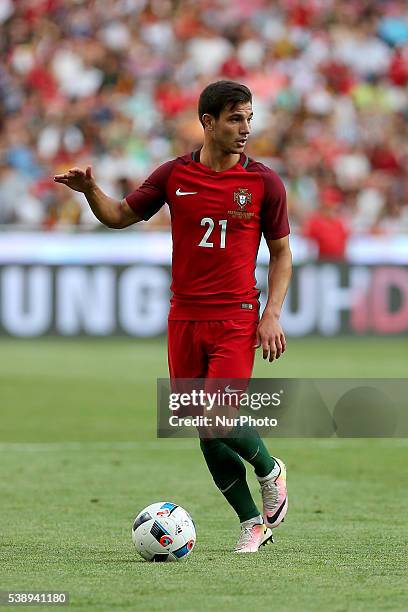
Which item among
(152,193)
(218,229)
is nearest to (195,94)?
(152,193)

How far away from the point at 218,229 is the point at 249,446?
1.05 metres

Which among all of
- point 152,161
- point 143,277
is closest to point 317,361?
point 143,277

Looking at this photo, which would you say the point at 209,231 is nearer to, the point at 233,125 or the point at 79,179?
the point at 233,125

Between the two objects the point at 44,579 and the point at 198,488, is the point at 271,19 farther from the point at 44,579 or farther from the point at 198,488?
the point at 44,579

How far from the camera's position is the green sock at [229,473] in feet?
21.7

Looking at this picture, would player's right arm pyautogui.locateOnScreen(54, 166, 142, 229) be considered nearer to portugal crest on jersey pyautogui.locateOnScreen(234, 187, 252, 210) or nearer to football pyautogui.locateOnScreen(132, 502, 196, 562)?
portugal crest on jersey pyautogui.locateOnScreen(234, 187, 252, 210)

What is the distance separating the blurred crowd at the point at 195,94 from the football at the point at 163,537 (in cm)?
1364

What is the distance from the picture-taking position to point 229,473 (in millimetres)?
6707

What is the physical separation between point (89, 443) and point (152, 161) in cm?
1100

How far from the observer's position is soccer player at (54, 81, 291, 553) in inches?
255

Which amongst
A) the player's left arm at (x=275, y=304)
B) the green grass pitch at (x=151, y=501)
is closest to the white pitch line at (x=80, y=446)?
the green grass pitch at (x=151, y=501)

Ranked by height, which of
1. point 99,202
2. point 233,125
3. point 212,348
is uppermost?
point 233,125

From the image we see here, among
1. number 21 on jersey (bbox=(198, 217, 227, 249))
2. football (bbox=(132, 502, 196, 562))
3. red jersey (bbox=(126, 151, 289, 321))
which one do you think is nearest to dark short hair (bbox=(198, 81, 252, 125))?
red jersey (bbox=(126, 151, 289, 321))

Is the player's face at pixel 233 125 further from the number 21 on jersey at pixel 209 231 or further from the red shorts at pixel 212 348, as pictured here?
the red shorts at pixel 212 348
